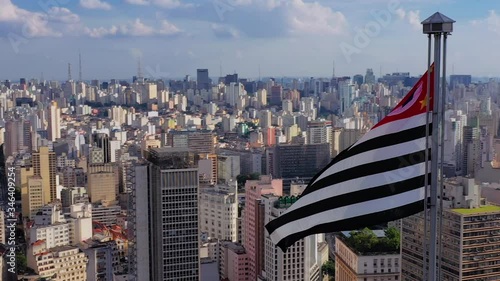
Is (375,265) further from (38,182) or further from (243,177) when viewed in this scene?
(243,177)

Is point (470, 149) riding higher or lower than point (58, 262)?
higher

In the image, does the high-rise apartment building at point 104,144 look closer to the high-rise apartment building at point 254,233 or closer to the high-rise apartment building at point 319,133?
the high-rise apartment building at point 319,133

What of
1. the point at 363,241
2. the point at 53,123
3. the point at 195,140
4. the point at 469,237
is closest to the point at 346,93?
the point at 195,140

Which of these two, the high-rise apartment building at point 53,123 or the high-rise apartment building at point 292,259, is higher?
the high-rise apartment building at point 53,123

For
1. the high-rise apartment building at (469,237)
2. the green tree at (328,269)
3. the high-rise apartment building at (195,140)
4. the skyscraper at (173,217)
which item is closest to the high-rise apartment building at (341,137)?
the high-rise apartment building at (195,140)

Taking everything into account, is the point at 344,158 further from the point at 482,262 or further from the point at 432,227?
the point at 482,262

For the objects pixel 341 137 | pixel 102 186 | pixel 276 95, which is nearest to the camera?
pixel 102 186
